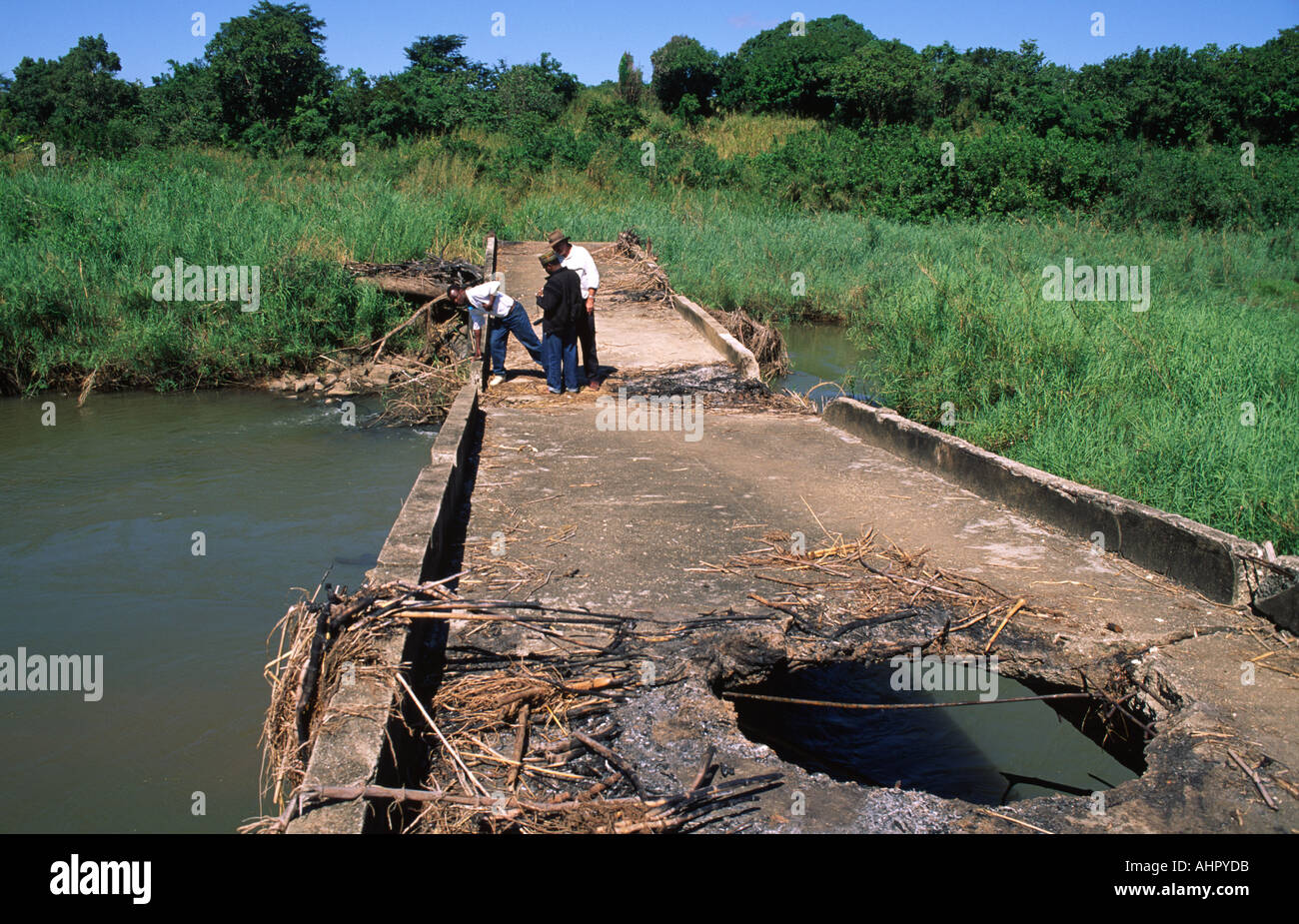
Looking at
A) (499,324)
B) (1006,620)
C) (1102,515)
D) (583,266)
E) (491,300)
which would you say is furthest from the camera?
(499,324)

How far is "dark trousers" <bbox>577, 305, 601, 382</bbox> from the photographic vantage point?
30.8ft

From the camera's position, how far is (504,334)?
32.9 ft

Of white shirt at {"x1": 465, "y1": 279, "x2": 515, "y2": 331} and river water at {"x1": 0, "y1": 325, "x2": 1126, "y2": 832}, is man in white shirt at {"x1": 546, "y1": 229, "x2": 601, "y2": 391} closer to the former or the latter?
white shirt at {"x1": 465, "y1": 279, "x2": 515, "y2": 331}

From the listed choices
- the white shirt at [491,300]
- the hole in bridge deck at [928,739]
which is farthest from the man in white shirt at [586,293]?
the hole in bridge deck at [928,739]

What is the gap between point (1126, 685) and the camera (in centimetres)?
409

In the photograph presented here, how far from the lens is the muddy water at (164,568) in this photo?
4824 mm

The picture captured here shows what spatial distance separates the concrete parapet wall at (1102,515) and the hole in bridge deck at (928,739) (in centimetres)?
103

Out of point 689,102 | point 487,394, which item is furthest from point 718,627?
point 689,102

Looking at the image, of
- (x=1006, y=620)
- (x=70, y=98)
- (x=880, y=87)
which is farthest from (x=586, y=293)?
(x=70, y=98)

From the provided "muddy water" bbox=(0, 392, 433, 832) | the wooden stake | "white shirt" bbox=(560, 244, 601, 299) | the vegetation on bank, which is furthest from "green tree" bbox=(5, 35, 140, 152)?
Result: the wooden stake

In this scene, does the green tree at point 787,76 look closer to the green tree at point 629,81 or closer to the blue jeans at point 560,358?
the green tree at point 629,81

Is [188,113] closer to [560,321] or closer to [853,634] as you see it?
[560,321]

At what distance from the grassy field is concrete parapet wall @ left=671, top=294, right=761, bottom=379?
171cm

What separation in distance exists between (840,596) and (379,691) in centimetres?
242
